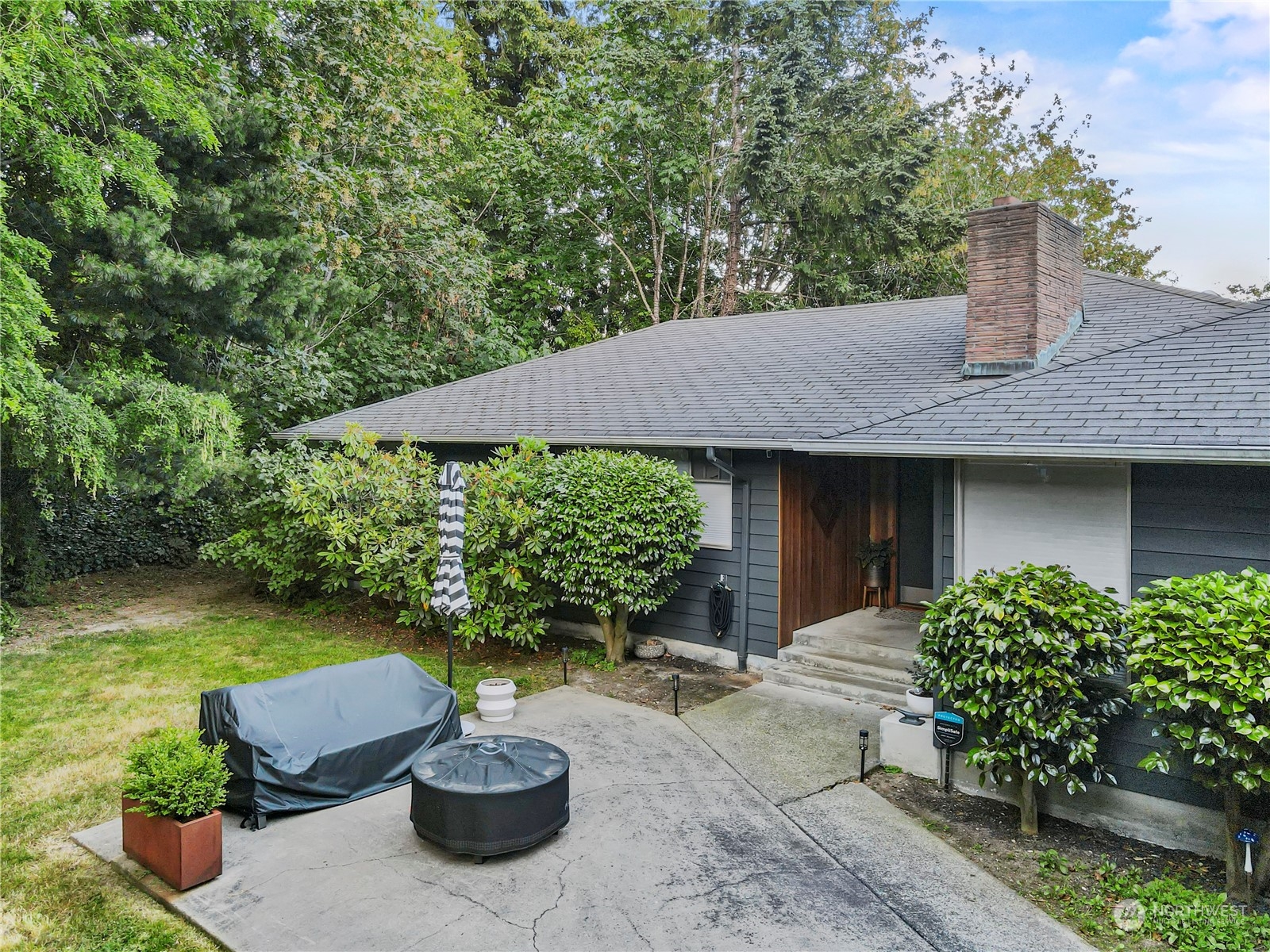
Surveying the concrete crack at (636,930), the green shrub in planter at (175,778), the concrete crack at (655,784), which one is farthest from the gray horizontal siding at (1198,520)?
the green shrub in planter at (175,778)

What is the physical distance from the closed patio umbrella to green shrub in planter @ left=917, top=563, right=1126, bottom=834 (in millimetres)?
4096

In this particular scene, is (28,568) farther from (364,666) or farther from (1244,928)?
(1244,928)

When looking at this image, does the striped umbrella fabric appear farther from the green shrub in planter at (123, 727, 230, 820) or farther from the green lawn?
the green shrub in planter at (123, 727, 230, 820)

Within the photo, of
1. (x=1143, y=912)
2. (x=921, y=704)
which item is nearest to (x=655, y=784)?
(x=921, y=704)

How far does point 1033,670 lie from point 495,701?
456 centimetres

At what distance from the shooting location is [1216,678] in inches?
157

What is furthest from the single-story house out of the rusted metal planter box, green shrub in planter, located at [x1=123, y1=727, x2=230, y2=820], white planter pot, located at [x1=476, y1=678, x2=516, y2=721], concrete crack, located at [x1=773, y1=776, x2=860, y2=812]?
the rusted metal planter box

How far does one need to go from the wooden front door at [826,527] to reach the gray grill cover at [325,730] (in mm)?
4263

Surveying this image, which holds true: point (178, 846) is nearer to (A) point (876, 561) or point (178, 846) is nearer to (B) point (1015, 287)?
(A) point (876, 561)

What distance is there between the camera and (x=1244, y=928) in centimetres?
397

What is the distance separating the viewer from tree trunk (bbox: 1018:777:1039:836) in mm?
5113

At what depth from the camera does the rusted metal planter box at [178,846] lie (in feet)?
14.2

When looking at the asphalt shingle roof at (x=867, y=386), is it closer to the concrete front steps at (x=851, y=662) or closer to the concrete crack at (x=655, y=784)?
the concrete front steps at (x=851, y=662)

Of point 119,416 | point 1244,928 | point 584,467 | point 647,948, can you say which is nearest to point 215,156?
point 119,416
